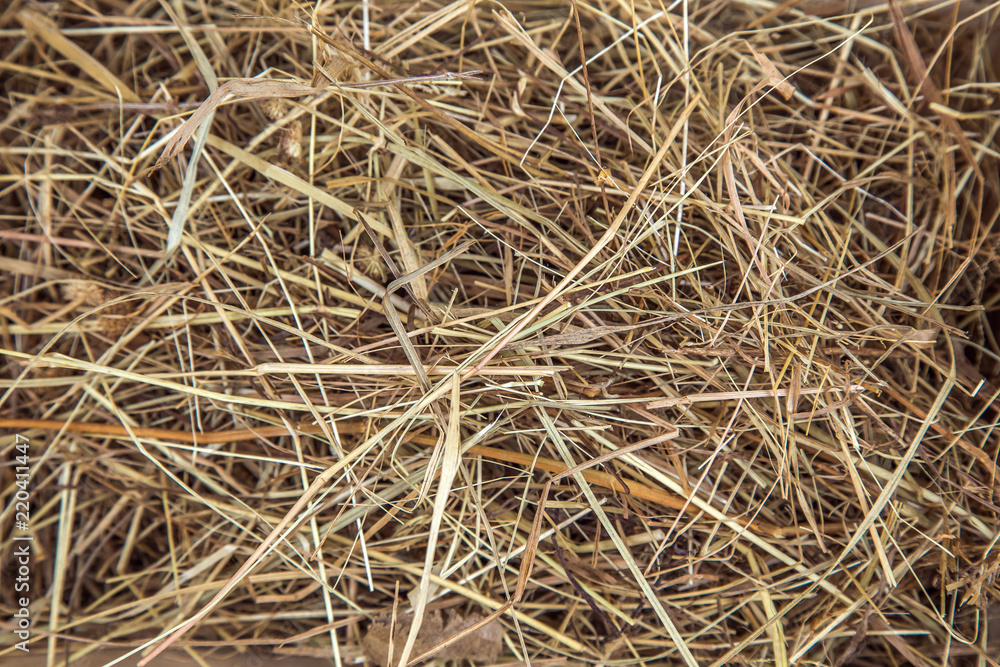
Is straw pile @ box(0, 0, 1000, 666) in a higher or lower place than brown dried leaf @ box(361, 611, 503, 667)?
higher

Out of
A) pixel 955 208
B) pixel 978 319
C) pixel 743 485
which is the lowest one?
pixel 743 485

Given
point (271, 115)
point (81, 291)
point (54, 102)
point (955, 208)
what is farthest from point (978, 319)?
point (54, 102)

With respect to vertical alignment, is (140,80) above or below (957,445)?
above

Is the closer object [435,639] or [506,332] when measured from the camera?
[506,332]

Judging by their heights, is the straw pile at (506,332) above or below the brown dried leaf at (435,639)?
above

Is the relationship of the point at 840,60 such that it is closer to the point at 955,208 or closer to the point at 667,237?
the point at 955,208

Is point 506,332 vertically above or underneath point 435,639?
above

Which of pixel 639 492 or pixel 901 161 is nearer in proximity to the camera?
pixel 639 492
